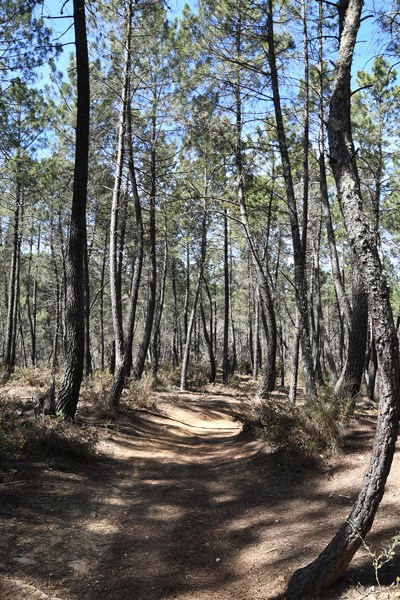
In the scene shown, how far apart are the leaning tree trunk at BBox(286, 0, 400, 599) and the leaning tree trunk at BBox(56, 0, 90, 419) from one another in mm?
5560

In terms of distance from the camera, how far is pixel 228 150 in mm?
12289

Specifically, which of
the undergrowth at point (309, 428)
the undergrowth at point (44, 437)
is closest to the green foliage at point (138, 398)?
the undergrowth at point (44, 437)

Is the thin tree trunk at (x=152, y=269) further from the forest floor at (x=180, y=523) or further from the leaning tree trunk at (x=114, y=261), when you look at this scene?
the forest floor at (x=180, y=523)

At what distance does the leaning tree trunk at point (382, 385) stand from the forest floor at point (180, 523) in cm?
22

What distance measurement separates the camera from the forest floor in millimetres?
3705

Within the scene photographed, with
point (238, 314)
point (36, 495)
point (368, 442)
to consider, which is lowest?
point (36, 495)

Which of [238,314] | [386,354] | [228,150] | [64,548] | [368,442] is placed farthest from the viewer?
[238,314]

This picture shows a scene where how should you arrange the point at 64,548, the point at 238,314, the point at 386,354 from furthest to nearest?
the point at 238,314 → the point at 64,548 → the point at 386,354

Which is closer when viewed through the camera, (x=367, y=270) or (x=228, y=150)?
(x=367, y=270)

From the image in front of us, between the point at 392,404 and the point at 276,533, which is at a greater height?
the point at 392,404

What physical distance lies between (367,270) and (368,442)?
4.13 m

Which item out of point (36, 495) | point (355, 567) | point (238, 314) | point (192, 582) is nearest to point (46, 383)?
point (36, 495)

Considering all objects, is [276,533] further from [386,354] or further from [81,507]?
[386,354]

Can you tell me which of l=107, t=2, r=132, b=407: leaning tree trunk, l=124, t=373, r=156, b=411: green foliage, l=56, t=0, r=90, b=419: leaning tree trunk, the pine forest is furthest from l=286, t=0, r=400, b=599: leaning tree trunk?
l=124, t=373, r=156, b=411: green foliage
